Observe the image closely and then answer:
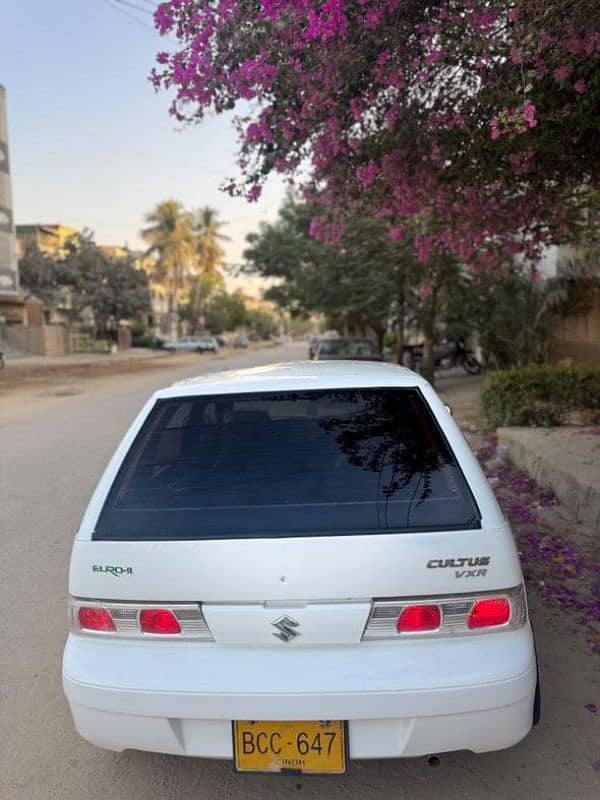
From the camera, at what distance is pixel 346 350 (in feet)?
53.1

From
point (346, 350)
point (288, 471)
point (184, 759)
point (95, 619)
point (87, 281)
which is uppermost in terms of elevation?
point (87, 281)

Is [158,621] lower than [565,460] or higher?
higher

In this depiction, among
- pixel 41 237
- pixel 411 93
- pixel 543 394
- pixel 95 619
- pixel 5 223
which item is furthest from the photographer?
pixel 41 237

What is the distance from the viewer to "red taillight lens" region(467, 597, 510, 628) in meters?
2.21

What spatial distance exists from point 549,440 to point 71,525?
509 centimetres

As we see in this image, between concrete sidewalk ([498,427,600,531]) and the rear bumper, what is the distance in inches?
140

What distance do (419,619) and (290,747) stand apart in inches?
23.3

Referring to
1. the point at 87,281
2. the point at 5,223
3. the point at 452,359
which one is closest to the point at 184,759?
the point at 452,359

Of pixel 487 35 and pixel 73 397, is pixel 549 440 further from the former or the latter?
pixel 73 397

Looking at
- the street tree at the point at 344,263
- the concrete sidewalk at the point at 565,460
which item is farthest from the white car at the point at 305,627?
the street tree at the point at 344,263

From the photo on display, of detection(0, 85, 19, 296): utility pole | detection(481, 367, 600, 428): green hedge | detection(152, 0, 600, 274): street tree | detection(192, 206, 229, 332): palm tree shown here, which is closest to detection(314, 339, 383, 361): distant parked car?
detection(481, 367, 600, 428): green hedge

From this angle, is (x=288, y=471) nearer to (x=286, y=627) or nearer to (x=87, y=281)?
(x=286, y=627)

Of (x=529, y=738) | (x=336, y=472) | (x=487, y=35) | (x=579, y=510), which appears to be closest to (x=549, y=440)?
(x=579, y=510)

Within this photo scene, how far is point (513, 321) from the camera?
43.4ft
